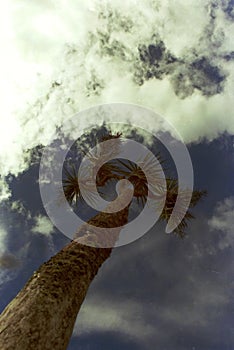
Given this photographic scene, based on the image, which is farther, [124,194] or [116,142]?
[116,142]

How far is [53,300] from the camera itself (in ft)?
13.6

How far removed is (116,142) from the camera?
30.7 ft

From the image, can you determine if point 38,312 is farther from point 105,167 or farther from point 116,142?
point 116,142

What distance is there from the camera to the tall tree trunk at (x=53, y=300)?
141 inches

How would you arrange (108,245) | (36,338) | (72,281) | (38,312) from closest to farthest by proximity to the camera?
(36,338) → (38,312) → (72,281) → (108,245)

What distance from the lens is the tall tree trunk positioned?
359 cm

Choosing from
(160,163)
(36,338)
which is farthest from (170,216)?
(36,338)

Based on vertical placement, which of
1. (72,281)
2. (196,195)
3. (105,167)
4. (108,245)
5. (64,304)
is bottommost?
(64,304)

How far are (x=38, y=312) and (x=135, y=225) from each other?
511cm

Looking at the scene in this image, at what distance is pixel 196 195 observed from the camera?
923cm

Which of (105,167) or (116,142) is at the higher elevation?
(116,142)

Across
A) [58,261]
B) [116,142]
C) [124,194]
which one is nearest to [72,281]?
[58,261]

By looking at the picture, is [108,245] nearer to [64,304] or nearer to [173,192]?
[64,304]

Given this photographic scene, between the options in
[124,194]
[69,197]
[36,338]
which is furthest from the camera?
[69,197]
